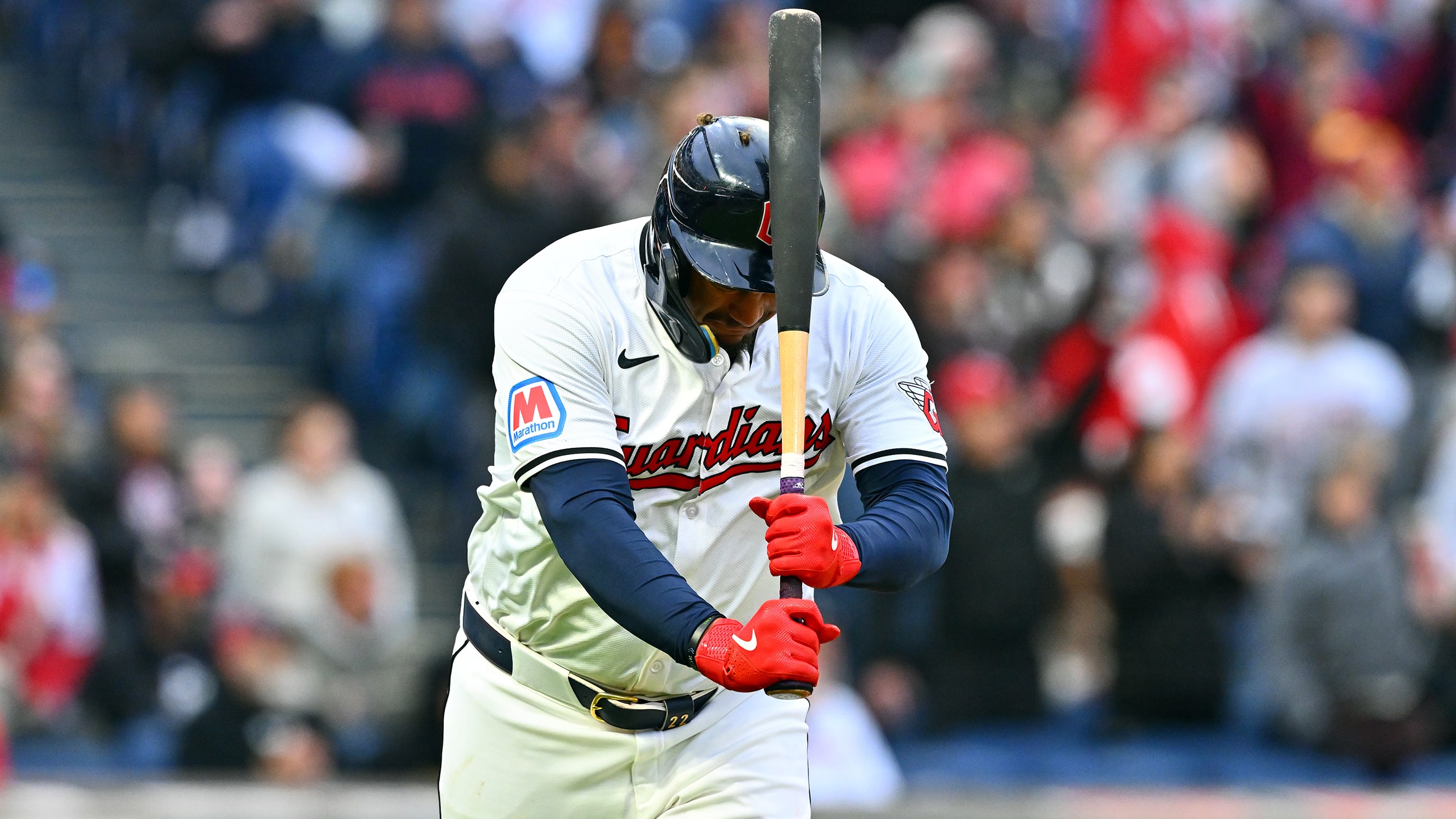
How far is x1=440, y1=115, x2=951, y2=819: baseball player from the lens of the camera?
3312 mm

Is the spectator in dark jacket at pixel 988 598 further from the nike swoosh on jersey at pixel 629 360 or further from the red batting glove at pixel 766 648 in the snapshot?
the red batting glove at pixel 766 648

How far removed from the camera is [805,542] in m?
3.10

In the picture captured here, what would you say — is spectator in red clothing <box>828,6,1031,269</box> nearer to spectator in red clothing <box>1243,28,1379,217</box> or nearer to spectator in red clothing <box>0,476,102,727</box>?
spectator in red clothing <box>1243,28,1379,217</box>

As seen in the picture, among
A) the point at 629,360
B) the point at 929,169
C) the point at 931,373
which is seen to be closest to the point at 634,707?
the point at 629,360

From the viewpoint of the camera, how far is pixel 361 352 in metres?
9.05

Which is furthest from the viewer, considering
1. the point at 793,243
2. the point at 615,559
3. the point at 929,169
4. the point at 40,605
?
the point at 929,169

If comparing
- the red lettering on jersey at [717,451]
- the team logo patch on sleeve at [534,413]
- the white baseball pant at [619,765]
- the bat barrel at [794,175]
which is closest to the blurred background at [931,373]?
the white baseball pant at [619,765]

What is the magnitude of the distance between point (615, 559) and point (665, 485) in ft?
1.24

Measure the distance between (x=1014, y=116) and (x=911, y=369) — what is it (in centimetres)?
673

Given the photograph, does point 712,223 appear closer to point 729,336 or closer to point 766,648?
point 729,336

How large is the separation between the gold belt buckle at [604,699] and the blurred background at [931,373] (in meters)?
2.95

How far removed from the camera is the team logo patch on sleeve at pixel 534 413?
3.28m

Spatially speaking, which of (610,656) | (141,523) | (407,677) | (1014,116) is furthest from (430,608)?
(610,656)

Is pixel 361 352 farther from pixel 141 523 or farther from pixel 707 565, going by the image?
pixel 707 565
